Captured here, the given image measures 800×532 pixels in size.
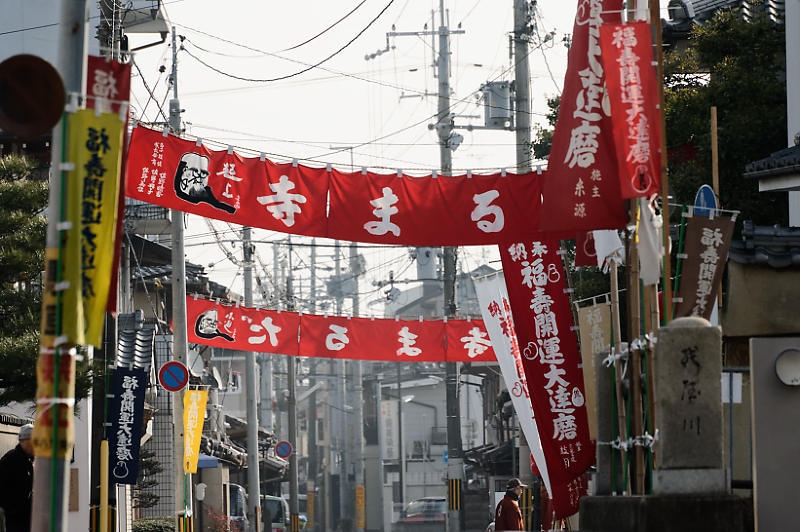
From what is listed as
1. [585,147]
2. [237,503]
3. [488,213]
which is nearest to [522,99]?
[488,213]

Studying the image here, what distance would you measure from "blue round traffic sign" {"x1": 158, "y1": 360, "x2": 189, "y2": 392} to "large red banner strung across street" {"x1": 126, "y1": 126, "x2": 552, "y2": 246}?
25.8 feet

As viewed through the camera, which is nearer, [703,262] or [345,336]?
[703,262]

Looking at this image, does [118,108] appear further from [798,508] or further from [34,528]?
[798,508]

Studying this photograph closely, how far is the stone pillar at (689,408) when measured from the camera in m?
9.45

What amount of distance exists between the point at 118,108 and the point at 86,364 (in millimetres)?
9883

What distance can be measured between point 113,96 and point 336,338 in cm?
2211

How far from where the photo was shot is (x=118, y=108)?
7.59 metres

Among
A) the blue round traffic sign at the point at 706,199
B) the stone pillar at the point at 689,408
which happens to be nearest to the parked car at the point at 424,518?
the blue round traffic sign at the point at 706,199

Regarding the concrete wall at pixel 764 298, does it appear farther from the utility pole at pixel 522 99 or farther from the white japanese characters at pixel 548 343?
the utility pole at pixel 522 99

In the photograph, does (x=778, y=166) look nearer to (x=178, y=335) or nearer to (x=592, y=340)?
(x=592, y=340)

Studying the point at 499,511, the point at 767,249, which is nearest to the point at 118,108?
the point at 767,249

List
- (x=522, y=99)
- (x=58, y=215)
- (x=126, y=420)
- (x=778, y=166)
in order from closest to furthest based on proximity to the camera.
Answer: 1. (x=58, y=215)
2. (x=778, y=166)
3. (x=126, y=420)
4. (x=522, y=99)

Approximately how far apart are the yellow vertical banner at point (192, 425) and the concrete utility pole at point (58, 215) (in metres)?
17.8

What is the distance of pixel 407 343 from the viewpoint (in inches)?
1174
